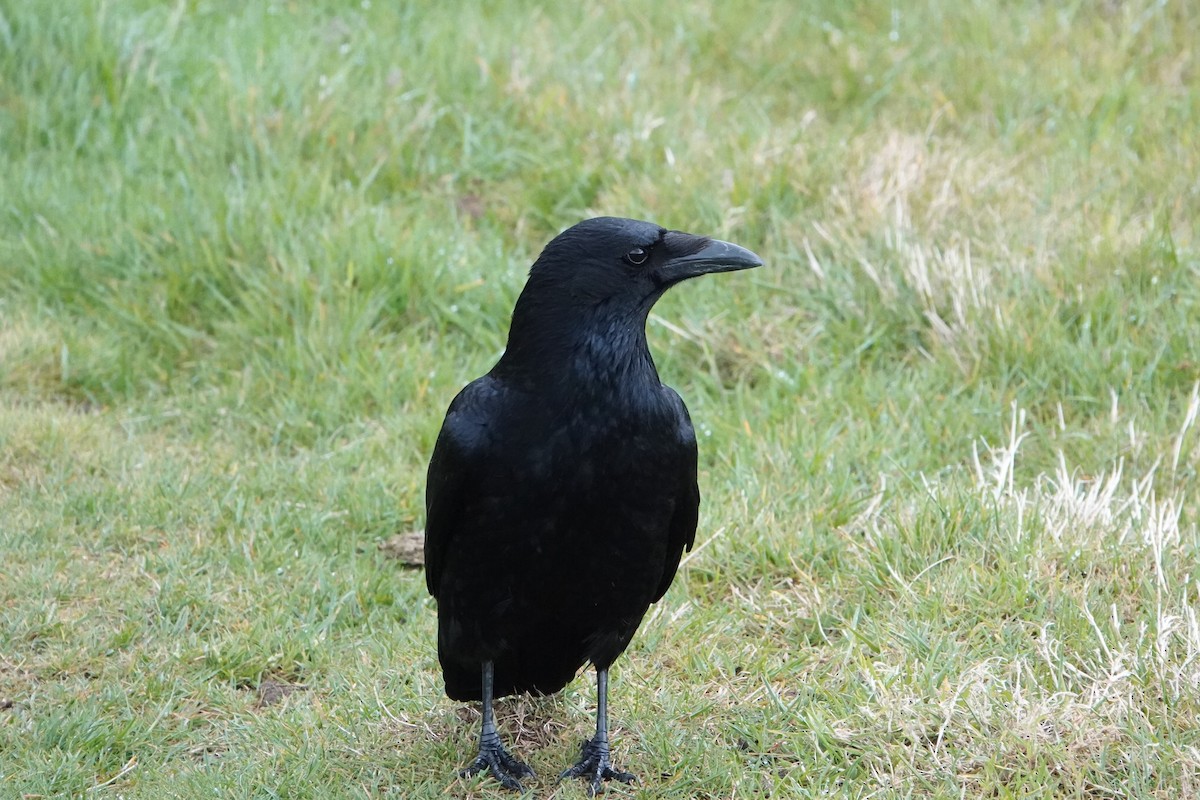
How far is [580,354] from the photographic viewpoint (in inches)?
127

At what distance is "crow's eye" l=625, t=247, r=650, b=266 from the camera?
332 cm

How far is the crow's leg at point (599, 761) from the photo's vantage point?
3396 mm

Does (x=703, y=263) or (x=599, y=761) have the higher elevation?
(x=703, y=263)

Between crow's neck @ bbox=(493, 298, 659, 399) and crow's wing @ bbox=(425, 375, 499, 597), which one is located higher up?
crow's neck @ bbox=(493, 298, 659, 399)

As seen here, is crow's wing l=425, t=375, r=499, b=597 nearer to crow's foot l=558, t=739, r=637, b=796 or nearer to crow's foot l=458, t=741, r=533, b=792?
crow's foot l=458, t=741, r=533, b=792

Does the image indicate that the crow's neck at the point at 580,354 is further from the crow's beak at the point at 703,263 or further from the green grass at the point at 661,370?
the green grass at the point at 661,370

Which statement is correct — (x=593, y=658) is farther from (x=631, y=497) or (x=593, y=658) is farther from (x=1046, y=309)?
(x=1046, y=309)

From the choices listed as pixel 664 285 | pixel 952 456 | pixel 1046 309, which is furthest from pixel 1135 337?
pixel 664 285

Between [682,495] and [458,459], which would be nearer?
[458,459]

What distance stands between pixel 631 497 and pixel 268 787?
A: 112cm

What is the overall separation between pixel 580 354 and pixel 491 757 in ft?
3.38

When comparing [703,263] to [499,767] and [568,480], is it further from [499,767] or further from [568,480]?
[499,767]

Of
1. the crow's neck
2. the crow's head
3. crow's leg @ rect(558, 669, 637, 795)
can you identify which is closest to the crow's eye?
the crow's head

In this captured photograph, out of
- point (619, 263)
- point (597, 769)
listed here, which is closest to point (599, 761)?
point (597, 769)
